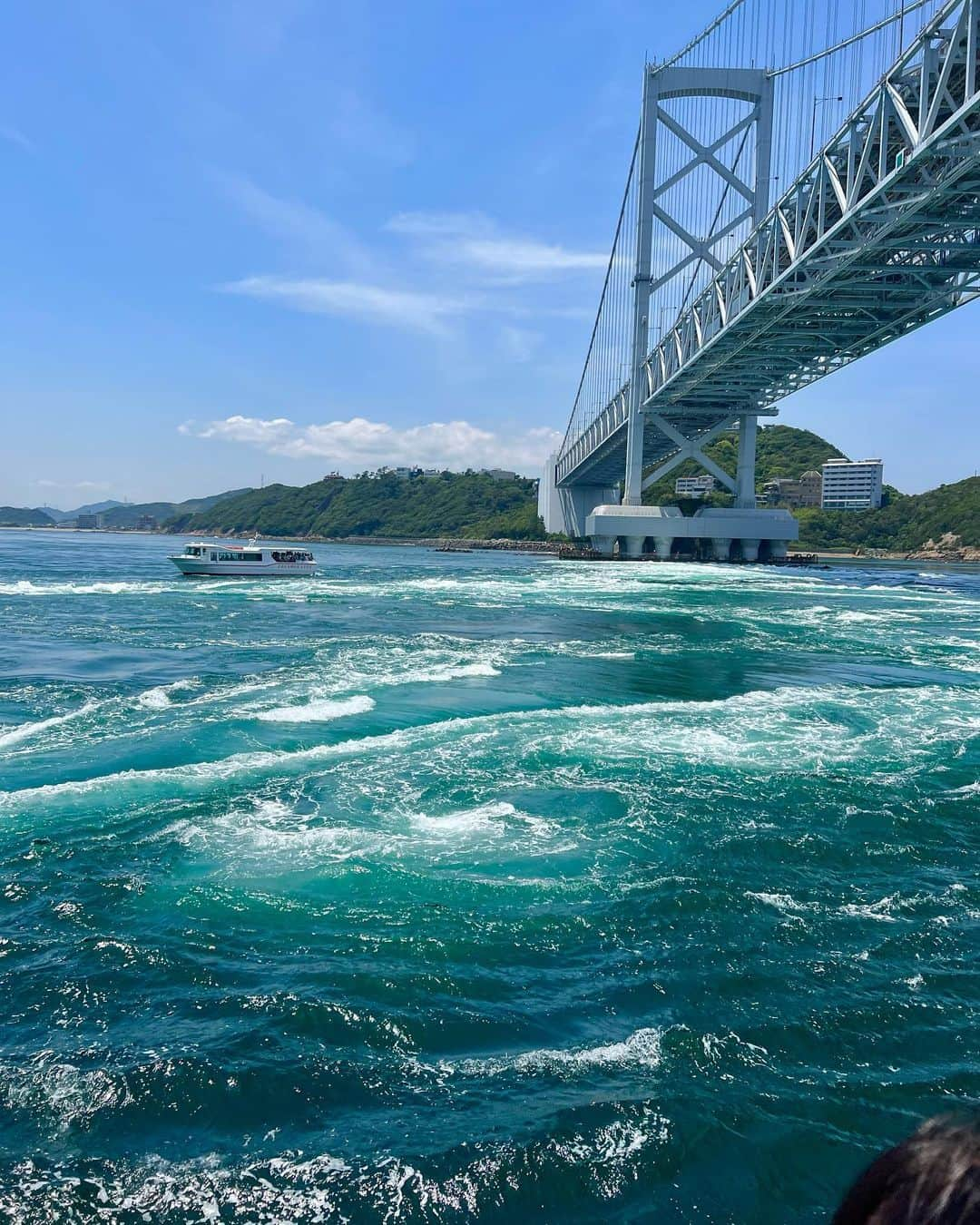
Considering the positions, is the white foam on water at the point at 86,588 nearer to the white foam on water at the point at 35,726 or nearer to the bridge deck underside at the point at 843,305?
the white foam on water at the point at 35,726

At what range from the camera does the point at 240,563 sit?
35.1 m

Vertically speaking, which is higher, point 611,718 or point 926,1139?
point 926,1139

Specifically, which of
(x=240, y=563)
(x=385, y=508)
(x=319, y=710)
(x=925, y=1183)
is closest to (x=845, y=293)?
(x=240, y=563)

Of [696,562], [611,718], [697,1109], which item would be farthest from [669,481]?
[697,1109]

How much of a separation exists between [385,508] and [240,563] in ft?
285

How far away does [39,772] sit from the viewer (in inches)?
312

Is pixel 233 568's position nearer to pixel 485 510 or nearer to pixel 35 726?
pixel 35 726

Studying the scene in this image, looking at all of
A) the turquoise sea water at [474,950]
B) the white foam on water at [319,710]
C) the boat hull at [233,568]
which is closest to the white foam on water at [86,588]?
the boat hull at [233,568]

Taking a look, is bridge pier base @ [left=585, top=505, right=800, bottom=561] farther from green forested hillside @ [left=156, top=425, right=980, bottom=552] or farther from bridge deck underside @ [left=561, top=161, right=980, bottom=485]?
green forested hillside @ [left=156, top=425, right=980, bottom=552]

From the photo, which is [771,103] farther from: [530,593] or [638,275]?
[530,593]

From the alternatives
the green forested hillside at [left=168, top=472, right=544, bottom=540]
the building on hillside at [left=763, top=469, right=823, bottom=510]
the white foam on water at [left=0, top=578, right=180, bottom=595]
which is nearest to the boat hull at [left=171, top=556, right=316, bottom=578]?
the white foam on water at [left=0, top=578, right=180, bottom=595]

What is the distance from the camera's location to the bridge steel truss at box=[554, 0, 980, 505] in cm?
1808

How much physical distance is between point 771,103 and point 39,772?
48.8 meters

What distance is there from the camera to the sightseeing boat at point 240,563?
113 feet
